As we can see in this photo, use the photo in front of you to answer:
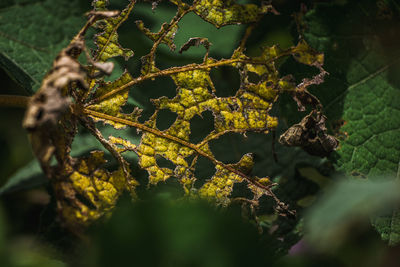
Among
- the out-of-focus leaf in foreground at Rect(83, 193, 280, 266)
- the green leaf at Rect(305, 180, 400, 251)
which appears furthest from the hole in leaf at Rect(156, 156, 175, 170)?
the green leaf at Rect(305, 180, 400, 251)

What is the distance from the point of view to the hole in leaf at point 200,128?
1.19 meters

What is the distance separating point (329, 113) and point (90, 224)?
2.44 ft

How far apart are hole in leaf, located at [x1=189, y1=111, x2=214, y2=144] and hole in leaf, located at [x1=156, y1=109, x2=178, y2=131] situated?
0.07 metres

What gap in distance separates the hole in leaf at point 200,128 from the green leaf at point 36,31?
49 cm

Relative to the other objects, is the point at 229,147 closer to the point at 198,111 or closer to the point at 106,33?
the point at 198,111

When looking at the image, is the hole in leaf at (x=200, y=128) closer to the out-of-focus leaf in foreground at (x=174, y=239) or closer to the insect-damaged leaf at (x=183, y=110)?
the insect-damaged leaf at (x=183, y=110)

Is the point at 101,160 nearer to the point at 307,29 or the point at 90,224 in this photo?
the point at 90,224

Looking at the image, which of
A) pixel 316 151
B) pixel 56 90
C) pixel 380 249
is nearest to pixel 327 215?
pixel 56 90

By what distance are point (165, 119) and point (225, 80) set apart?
463 millimetres

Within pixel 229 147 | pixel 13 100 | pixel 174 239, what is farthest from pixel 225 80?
pixel 174 239

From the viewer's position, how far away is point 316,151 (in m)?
1.21

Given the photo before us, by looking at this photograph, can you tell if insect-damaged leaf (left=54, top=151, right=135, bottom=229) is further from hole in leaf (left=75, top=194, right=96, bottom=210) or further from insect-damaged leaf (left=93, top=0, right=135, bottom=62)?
insect-damaged leaf (left=93, top=0, right=135, bottom=62)

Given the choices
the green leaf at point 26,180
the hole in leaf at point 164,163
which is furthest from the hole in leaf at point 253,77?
the green leaf at point 26,180

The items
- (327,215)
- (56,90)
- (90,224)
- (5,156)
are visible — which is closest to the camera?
(327,215)
